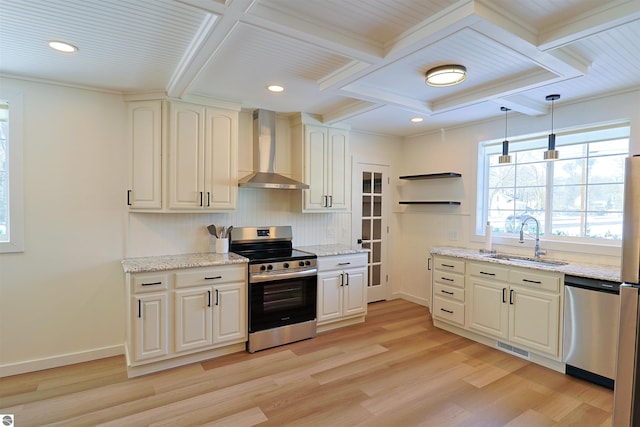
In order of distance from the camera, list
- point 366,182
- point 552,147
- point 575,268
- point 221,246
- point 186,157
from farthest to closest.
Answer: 1. point 366,182
2. point 221,246
3. point 186,157
4. point 552,147
5. point 575,268

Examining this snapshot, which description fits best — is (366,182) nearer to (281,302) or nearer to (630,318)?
(281,302)

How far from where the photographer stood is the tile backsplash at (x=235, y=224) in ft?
11.2

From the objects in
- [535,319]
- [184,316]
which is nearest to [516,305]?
[535,319]

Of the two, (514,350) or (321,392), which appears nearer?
(321,392)

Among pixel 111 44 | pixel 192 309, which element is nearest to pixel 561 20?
pixel 111 44

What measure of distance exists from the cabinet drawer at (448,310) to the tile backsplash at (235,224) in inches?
58.1

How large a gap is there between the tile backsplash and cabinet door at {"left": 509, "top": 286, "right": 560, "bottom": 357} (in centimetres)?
227

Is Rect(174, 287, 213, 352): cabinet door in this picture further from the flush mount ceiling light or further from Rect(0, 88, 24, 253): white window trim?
the flush mount ceiling light

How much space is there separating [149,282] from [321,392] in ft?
5.73

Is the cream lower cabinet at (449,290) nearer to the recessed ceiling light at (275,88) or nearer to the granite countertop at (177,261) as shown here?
the granite countertop at (177,261)

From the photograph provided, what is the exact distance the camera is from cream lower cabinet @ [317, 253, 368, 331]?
3902mm

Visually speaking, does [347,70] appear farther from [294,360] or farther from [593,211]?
[593,211]

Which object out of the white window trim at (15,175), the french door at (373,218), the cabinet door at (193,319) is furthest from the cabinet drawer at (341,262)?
the white window trim at (15,175)

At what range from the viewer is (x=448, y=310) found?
3986mm
